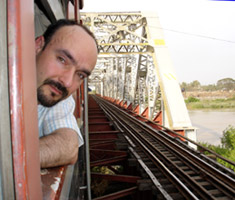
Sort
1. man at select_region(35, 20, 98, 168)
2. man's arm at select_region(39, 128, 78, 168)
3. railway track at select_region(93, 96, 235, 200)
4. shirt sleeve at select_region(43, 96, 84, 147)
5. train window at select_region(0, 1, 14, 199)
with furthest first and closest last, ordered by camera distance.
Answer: railway track at select_region(93, 96, 235, 200) → shirt sleeve at select_region(43, 96, 84, 147) → man at select_region(35, 20, 98, 168) → man's arm at select_region(39, 128, 78, 168) → train window at select_region(0, 1, 14, 199)

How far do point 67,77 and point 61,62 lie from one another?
12 cm

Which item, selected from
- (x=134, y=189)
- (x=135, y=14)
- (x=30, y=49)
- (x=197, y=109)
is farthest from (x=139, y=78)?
(x=197, y=109)

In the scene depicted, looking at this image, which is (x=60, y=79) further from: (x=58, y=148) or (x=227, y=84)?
(x=227, y=84)

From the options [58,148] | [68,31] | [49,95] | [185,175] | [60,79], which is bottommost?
[185,175]

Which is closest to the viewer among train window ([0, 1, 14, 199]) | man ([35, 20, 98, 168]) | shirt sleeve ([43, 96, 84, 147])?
train window ([0, 1, 14, 199])

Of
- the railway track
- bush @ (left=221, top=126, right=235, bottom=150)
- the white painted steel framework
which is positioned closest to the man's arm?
the railway track

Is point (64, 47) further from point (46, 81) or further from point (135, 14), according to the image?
point (135, 14)

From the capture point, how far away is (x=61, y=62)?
5.21 feet

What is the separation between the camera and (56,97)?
1.55m

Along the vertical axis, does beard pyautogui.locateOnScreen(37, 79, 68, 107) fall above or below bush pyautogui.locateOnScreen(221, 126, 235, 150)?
above

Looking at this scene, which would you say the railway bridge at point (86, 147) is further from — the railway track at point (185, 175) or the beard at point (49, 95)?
the beard at point (49, 95)

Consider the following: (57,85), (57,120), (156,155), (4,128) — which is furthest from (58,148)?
(156,155)

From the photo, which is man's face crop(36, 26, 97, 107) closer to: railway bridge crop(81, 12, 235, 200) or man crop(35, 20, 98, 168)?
man crop(35, 20, 98, 168)

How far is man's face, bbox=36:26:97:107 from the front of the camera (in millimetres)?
1516
